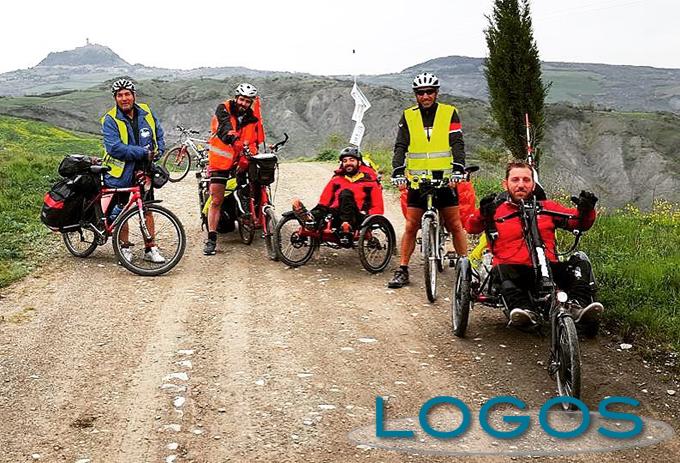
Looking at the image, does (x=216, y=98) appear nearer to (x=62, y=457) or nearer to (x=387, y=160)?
(x=387, y=160)

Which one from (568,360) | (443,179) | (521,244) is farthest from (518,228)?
(443,179)

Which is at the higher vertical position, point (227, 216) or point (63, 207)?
point (63, 207)

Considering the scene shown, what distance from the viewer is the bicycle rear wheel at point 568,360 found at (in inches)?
179

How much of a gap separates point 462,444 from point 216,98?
63.2 metres

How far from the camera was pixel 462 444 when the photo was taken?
426 cm

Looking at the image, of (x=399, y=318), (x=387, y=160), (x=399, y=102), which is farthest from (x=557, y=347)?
(x=399, y=102)

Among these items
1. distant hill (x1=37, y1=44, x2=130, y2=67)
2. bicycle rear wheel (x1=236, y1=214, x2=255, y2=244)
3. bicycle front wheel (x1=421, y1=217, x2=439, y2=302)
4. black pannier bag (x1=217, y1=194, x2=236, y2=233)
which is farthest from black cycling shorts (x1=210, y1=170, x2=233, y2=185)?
distant hill (x1=37, y1=44, x2=130, y2=67)

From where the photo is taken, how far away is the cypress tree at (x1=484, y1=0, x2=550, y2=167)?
23.5 meters

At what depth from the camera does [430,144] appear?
7578 mm

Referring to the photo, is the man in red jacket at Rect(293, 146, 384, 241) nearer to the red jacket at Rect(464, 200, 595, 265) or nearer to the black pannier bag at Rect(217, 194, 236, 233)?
the black pannier bag at Rect(217, 194, 236, 233)

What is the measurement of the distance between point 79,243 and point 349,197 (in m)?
3.49

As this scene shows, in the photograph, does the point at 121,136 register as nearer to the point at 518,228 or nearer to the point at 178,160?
the point at 518,228

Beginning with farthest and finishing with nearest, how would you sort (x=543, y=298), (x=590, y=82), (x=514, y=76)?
1. (x=590, y=82)
2. (x=514, y=76)
3. (x=543, y=298)

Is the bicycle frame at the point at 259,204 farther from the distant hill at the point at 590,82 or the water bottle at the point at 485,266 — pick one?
the distant hill at the point at 590,82
